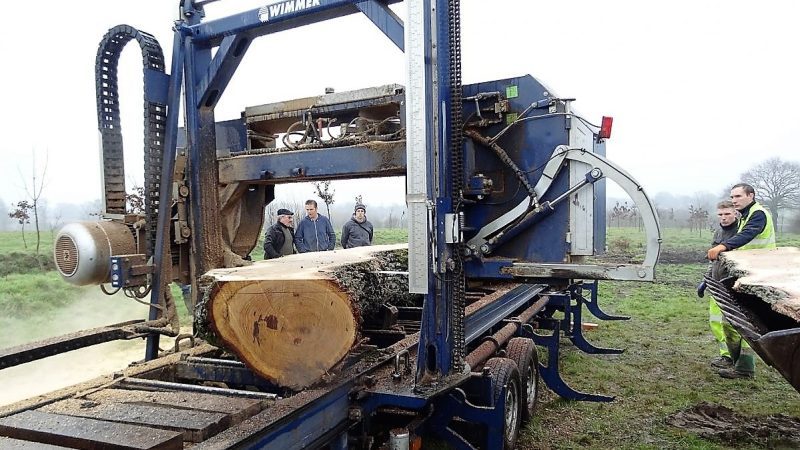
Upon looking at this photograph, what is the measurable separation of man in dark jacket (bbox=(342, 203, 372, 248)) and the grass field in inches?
116

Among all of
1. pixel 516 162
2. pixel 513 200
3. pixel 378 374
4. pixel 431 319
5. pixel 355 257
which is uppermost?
pixel 516 162

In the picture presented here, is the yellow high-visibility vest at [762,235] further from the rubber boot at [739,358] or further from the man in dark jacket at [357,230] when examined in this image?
the man in dark jacket at [357,230]

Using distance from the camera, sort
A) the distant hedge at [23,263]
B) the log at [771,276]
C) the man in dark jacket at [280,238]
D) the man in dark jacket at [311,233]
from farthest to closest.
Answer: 1. the distant hedge at [23,263]
2. the man in dark jacket at [311,233]
3. the man in dark jacket at [280,238]
4. the log at [771,276]

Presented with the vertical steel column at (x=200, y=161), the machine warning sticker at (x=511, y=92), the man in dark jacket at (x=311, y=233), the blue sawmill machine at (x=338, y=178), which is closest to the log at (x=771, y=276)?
the blue sawmill machine at (x=338, y=178)

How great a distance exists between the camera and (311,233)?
707 centimetres

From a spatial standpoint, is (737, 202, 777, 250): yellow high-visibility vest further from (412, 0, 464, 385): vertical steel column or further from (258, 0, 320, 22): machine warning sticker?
(258, 0, 320, 22): machine warning sticker

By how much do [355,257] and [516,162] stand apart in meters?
1.15

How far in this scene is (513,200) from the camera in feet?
10.7

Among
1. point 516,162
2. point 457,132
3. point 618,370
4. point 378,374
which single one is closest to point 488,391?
point 378,374

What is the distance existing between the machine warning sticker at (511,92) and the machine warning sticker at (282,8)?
1.22 m

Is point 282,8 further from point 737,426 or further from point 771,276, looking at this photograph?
point 737,426

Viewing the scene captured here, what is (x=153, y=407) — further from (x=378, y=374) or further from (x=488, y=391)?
(x=488, y=391)

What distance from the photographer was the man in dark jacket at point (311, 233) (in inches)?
→ 276

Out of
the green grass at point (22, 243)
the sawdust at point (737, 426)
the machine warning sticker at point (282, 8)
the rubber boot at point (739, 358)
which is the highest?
the machine warning sticker at point (282, 8)
